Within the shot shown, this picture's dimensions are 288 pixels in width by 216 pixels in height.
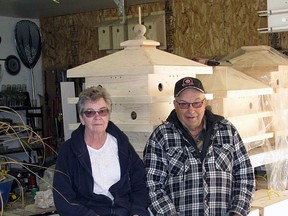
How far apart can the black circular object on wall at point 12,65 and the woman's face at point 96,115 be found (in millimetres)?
6459

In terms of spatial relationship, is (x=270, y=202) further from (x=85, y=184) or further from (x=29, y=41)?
(x=29, y=41)

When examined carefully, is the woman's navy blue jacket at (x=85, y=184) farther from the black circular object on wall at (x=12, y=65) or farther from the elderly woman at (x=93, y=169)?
the black circular object on wall at (x=12, y=65)

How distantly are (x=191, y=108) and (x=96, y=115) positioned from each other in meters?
0.52

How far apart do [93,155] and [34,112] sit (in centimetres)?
650

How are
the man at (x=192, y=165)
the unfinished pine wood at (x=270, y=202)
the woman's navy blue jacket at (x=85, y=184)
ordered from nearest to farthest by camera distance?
the woman's navy blue jacket at (x=85, y=184)
the man at (x=192, y=165)
the unfinished pine wood at (x=270, y=202)

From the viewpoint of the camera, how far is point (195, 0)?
702 centimetres

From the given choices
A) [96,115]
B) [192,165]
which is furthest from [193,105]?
[96,115]

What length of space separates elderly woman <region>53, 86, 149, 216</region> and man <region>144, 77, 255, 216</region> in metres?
0.15

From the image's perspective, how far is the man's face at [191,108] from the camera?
2.72m

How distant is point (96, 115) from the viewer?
2.54 m

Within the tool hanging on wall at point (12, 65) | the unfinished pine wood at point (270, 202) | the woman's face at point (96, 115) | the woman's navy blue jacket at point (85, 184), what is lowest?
the unfinished pine wood at point (270, 202)

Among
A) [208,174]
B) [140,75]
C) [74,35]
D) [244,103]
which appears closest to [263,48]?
[244,103]

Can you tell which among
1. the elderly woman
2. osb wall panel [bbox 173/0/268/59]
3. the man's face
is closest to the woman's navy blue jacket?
the elderly woman

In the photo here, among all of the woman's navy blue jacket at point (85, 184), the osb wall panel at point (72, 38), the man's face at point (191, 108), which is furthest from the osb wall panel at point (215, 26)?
the woman's navy blue jacket at point (85, 184)
